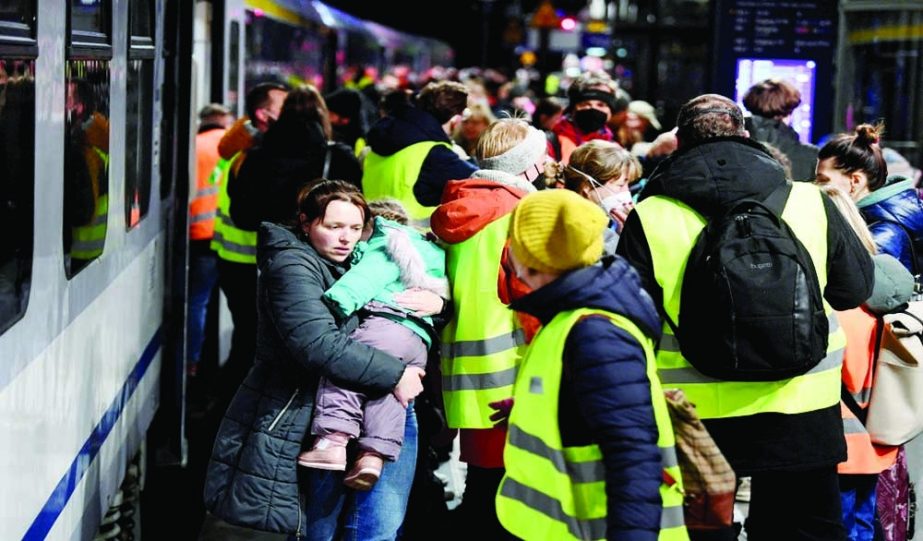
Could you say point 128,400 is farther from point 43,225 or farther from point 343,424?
point 43,225

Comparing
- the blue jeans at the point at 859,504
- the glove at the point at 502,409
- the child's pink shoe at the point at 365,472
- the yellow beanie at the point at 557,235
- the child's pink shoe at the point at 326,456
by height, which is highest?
the yellow beanie at the point at 557,235

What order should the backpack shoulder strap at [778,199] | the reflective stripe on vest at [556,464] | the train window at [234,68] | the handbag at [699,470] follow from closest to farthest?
1. the reflective stripe on vest at [556,464]
2. the handbag at [699,470]
3. the backpack shoulder strap at [778,199]
4. the train window at [234,68]

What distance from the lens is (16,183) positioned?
325 cm

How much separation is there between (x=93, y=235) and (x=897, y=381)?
2597 millimetres

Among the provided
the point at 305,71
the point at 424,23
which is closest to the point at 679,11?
the point at 305,71

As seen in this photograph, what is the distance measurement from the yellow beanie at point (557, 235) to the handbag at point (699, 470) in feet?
1.39

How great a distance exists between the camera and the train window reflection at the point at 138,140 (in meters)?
5.28

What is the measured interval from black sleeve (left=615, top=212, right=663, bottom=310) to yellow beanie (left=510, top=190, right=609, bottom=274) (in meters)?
0.90

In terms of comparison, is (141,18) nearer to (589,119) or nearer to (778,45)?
(589,119)

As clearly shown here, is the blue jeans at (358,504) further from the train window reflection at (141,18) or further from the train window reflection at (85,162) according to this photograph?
the train window reflection at (141,18)

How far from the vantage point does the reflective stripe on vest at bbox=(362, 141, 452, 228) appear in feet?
22.8

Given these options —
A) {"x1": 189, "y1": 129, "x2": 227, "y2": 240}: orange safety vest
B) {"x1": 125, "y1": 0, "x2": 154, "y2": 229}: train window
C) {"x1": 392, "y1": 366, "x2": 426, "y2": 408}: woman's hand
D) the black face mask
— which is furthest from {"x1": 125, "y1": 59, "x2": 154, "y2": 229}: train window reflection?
{"x1": 189, "y1": 129, "x2": 227, "y2": 240}: orange safety vest

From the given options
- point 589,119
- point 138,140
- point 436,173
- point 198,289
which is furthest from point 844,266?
point 198,289

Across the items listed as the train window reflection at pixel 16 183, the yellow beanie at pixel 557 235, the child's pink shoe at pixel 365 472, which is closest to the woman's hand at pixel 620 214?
the child's pink shoe at pixel 365 472
